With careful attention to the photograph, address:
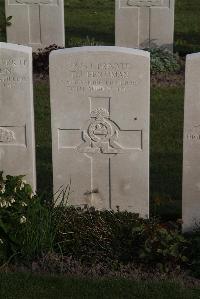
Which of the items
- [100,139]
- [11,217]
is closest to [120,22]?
[100,139]

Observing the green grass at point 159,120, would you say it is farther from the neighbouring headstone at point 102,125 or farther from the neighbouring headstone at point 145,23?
the neighbouring headstone at point 145,23

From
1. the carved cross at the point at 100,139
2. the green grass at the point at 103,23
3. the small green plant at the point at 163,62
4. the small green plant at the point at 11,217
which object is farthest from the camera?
the green grass at the point at 103,23

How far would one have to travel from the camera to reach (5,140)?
639 cm

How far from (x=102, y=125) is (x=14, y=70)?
86 cm

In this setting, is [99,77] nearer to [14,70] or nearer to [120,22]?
[14,70]

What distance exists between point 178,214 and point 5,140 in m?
1.70

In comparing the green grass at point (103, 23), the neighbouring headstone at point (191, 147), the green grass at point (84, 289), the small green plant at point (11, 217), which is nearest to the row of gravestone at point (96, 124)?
the neighbouring headstone at point (191, 147)

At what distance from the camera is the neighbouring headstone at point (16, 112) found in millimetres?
6141

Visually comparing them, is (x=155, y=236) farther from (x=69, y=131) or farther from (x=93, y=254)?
(x=69, y=131)

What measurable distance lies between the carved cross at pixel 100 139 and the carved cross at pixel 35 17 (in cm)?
647

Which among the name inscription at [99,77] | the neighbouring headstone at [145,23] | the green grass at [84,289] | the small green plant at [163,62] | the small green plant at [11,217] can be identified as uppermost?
the neighbouring headstone at [145,23]

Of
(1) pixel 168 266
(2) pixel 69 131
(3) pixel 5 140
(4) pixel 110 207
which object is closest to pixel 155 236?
(1) pixel 168 266

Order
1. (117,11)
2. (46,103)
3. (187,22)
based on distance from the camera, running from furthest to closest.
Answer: (187,22) → (117,11) → (46,103)

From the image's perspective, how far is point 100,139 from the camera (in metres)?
6.30
